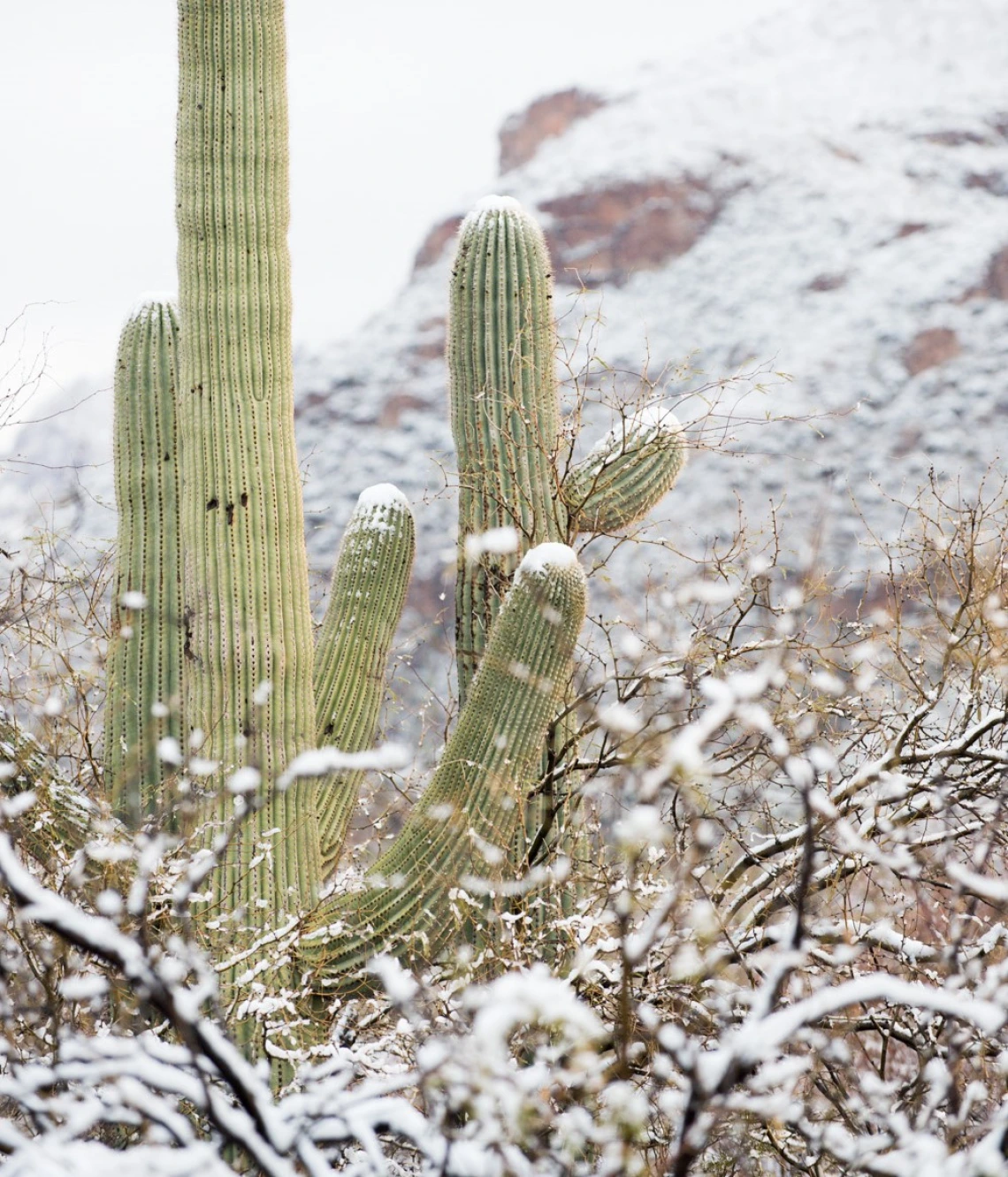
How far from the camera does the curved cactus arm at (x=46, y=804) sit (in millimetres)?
4332

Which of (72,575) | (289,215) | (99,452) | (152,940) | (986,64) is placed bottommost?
(99,452)

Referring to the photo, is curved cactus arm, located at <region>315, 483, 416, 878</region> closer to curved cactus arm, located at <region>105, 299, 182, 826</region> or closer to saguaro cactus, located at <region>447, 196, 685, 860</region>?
saguaro cactus, located at <region>447, 196, 685, 860</region>

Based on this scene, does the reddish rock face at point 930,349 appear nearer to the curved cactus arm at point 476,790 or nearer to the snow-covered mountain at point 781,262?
the snow-covered mountain at point 781,262

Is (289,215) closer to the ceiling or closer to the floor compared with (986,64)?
closer to the floor

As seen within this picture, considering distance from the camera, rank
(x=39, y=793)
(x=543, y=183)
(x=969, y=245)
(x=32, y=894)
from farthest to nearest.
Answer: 1. (x=543, y=183)
2. (x=969, y=245)
3. (x=39, y=793)
4. (x=32, y=894)

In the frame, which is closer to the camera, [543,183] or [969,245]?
[969,245]

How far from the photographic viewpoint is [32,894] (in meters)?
1.99

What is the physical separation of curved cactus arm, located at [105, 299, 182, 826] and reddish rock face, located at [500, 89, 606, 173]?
68.4 meters

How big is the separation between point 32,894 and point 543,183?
56774 millimetres

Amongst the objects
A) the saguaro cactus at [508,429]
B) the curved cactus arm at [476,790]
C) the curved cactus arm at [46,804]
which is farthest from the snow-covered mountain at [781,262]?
the curved cactus arm at [46,804]

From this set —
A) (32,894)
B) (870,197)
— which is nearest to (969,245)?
(870,197)

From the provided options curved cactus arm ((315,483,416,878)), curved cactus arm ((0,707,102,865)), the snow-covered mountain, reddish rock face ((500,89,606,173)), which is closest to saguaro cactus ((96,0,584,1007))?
curved cactus arm ((315,483,416,878))

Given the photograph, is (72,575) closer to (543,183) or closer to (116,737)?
(116,737)

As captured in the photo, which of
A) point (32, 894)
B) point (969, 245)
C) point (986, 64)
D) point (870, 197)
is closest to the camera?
point (32, 894)
